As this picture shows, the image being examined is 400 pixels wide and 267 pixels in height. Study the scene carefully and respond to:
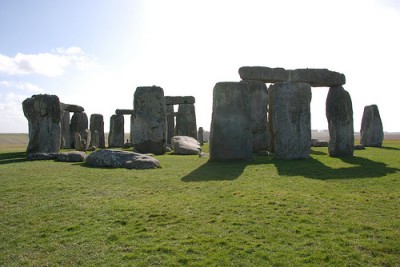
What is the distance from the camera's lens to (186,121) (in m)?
27.9

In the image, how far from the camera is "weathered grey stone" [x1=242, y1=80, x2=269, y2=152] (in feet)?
55.8

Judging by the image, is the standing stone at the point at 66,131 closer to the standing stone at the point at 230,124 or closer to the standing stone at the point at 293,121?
the standing stone at the point at 230,124

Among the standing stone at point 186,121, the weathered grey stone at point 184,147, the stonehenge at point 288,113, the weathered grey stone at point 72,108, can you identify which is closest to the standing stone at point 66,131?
the weathered grey stone at point 72,108

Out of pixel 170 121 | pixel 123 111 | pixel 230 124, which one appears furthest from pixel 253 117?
pixel 123 111

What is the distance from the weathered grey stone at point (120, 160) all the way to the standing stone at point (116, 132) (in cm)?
1639

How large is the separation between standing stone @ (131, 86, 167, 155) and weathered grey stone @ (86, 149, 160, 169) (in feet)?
17.3

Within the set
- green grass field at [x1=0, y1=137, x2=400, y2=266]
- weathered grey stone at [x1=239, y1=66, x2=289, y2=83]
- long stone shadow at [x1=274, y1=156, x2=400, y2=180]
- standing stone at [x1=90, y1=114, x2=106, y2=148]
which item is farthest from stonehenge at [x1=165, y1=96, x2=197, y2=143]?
green grass field at [x1=0, y1=137, x2=400, y2=266]

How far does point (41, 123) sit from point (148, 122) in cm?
474

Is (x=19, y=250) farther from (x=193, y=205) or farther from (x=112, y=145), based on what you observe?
(x=112, y=145)

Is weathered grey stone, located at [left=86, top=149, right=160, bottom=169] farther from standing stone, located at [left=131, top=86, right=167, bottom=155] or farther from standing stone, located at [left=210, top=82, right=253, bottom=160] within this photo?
standing stone, located at [left=131, top=86, right=167, bottom=155]

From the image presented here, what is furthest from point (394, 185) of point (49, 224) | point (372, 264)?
point (49, 224)

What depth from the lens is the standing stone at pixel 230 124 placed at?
41.8 ft

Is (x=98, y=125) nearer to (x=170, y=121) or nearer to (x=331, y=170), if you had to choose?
(x=170, y=121)

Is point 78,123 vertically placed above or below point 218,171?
above
